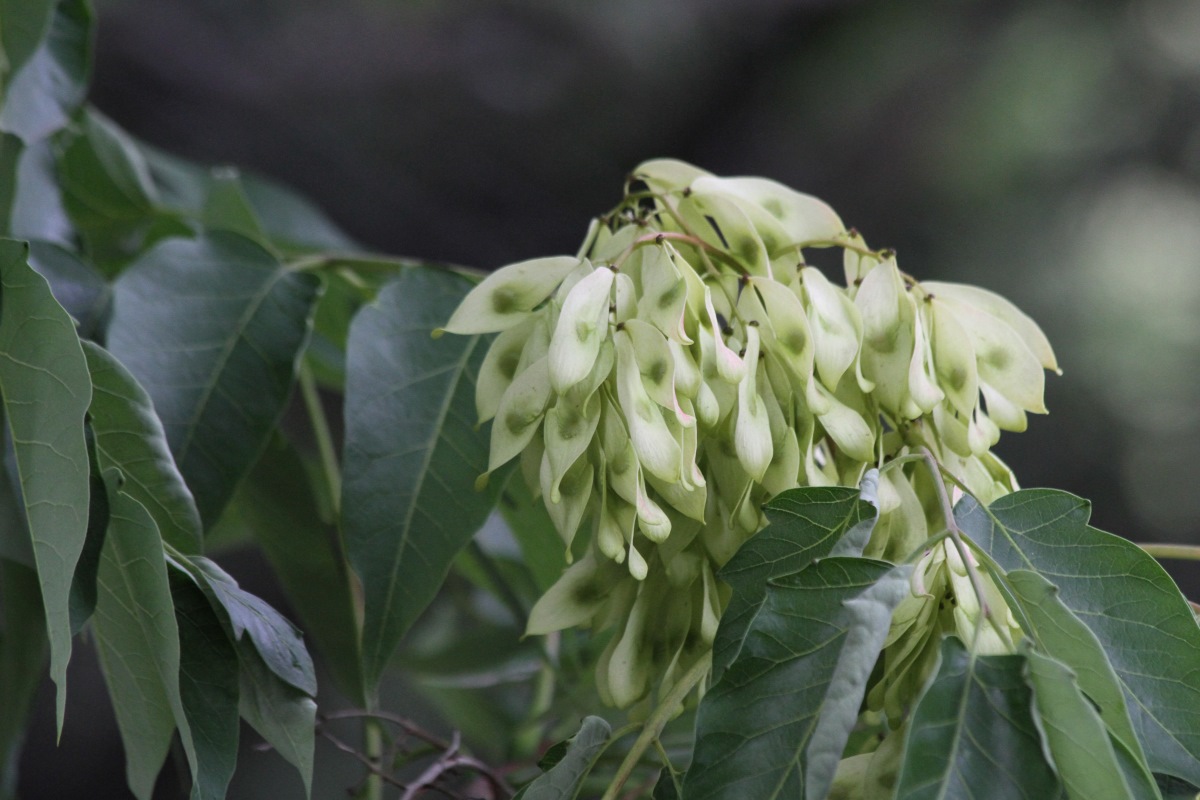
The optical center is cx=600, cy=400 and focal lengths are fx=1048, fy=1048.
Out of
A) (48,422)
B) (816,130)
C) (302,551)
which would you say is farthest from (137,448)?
(816,130)

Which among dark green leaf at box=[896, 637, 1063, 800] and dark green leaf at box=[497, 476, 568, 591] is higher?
dark green leaf at box=[896, 637, 1063, 800]

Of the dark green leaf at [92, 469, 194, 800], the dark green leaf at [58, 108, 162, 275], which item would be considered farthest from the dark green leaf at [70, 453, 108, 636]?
the dark green leaf at [58, 108, 162, 275]

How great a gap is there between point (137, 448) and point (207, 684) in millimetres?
73

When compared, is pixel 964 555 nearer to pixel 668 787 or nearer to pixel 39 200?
pixel 668 787

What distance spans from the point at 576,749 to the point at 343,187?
164 cm

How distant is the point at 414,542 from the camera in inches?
14.0

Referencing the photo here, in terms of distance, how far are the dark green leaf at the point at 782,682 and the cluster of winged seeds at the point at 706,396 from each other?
0.03 m

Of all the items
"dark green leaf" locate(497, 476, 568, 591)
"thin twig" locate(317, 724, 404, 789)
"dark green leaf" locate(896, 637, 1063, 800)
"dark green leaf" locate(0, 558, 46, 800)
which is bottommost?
"dark green leaf" locate(0, 558, 46, 800)

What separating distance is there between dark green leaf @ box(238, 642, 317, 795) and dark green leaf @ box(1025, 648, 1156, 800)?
0.19 meters

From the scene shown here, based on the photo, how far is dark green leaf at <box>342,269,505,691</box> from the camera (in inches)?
13.8

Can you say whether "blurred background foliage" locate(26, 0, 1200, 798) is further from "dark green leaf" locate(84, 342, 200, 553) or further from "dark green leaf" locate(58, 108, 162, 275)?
"dark green leaf" locate(84, 342, 200, 553)

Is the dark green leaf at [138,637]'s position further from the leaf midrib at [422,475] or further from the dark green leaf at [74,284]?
the dark green leaf at [74,284]

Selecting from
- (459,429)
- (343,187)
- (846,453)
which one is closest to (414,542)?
(459,429)

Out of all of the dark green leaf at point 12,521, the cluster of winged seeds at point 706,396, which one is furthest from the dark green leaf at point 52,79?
the cluster of winged seeds at point 706,396
